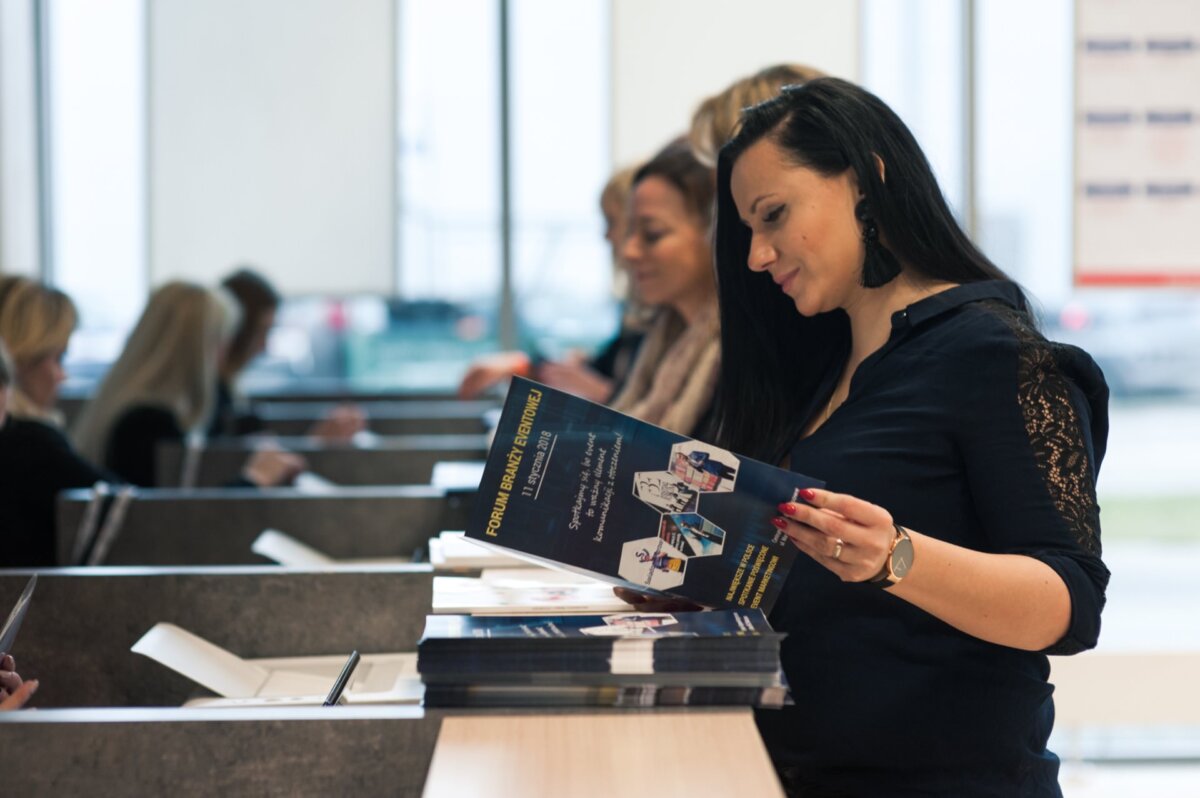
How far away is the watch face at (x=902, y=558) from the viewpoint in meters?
1.28

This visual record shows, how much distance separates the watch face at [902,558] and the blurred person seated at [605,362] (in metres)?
1.11

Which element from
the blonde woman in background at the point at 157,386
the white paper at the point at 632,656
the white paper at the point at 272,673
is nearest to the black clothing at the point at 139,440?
the blonde woman in background at the point at 157,386

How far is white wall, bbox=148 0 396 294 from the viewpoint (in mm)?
5449

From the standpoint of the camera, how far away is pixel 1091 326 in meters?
5.01

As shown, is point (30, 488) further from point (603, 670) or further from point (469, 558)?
point (603, 670)

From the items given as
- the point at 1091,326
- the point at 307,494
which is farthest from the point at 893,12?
the point at 307,494

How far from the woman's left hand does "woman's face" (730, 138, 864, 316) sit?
0.38m

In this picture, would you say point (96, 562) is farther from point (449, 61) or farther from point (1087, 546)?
point (449, 61)

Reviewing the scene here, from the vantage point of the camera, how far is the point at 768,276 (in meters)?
1.81

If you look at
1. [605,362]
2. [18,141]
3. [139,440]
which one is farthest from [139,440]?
[18,141]

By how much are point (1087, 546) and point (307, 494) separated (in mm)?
1734

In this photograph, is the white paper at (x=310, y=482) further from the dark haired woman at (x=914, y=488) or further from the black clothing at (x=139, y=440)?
the dark haired woman at (x=914, y=488)

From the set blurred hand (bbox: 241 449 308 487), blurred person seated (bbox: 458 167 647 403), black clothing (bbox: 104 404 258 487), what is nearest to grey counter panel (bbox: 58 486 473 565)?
blurred person seated (bbox: 458 167 647 403)

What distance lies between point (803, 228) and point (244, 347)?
374cm
